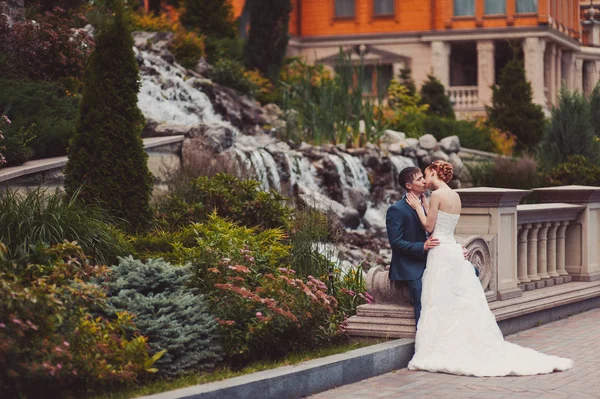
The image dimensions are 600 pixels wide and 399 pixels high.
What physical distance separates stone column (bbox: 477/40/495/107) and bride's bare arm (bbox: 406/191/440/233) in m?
36.7

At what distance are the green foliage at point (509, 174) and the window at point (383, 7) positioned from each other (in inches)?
1057

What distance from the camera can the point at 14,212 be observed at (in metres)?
9.70

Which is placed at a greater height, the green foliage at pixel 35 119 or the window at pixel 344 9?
the window at pixel 344 9

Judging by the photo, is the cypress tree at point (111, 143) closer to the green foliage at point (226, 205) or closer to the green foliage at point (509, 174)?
the green foliage at point (226, 205)

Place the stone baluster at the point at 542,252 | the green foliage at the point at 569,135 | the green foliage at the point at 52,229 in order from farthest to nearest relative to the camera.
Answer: the green foliage at the point at 569,135, the stone baluster at the point at 542,252, the green foliage at the point at 52,229

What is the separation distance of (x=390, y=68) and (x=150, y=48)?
77.9ft

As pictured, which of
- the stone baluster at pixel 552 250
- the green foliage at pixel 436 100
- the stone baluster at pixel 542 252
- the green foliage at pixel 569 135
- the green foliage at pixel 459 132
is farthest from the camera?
the green foliage at pixel 436 100

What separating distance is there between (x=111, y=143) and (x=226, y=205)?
2.49 m

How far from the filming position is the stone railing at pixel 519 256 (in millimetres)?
10055

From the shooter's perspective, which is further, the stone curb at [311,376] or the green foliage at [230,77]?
the green foliage at [230,77]

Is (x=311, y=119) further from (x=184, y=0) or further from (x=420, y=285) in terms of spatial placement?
(x=420, y=285)

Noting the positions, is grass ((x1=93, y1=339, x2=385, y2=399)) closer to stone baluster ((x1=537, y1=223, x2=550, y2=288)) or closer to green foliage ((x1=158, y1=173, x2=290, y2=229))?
stone baluster ((x1=537, y1=223, x2=550, y2=288))

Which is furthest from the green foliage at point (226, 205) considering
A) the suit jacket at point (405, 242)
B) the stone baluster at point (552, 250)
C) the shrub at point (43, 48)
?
the shrub at point (43, 48)

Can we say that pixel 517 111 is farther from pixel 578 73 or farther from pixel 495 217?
pixel 495 217
